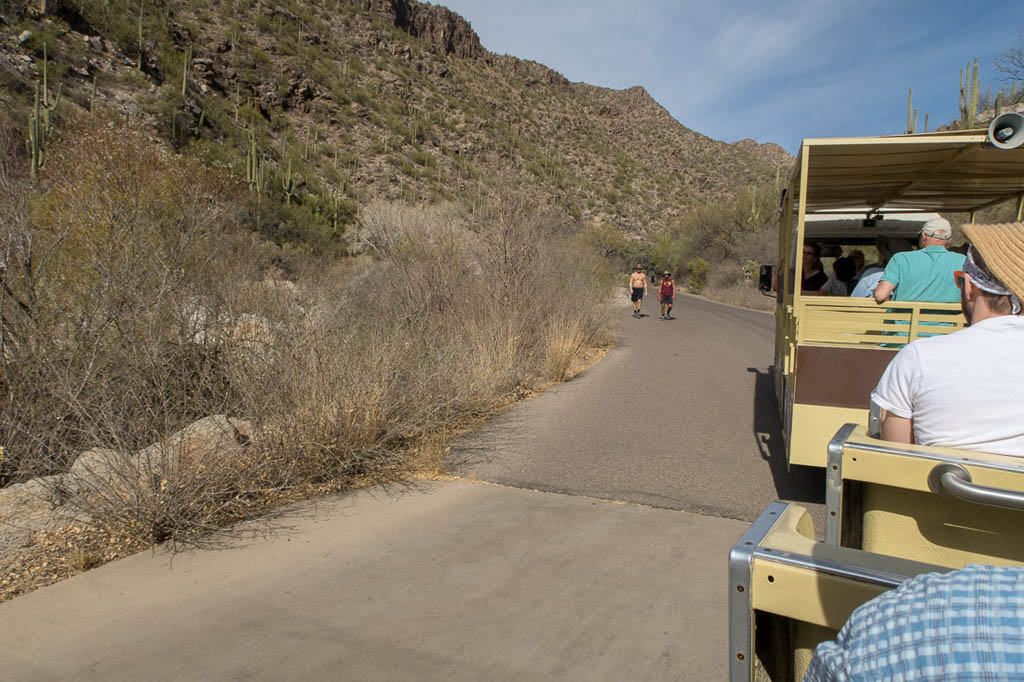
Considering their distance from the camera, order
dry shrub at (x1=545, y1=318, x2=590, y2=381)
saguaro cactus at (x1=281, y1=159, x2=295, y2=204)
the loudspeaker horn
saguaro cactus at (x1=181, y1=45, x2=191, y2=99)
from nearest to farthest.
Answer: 1. the loudspeaker horn
2. dry shrub at (x1=545, y1=318, x2=590, y2=381)
3. saguaro cactus at (x1=281, y1=159, x2=295, y2=204)
4. saguaro cactus at (x1=181, y1=45, x2=191, y2=99)

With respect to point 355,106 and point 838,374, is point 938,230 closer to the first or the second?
point 838,374

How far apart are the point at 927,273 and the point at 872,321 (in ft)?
2.04

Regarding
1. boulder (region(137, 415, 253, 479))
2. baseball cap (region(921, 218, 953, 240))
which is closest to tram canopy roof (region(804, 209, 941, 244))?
baseball cap (region(921, 218, 953, 240))

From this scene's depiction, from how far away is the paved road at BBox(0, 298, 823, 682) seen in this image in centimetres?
297

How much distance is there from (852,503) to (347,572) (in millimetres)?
2817

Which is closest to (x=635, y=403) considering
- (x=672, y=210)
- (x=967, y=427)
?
(x=967, y=427)

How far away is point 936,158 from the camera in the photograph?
5941mm

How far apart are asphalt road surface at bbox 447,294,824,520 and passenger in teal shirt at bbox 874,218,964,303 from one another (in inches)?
66.1

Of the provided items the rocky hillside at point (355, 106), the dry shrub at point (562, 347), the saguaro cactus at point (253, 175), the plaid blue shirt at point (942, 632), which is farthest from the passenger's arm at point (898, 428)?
the saguaro cactus at point (253, 175)

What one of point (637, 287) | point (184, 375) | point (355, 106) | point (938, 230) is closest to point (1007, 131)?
point (938, 230)

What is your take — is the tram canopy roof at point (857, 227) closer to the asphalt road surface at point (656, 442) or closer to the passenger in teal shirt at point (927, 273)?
the asphalt road surface at point (656, 442)

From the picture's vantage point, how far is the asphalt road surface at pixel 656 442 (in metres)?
5.38

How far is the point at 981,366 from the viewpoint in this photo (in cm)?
219

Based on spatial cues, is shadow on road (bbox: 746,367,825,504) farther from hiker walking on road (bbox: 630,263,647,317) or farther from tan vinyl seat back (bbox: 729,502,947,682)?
hiker walking on road (bbox: 630,263,647,317)
